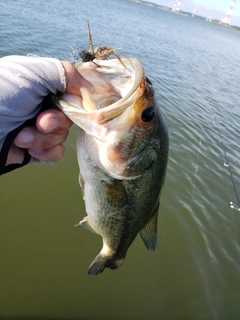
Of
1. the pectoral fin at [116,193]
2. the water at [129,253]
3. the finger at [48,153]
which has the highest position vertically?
the finger at [48,153]

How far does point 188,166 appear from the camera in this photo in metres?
6.67

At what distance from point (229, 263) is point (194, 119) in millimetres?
5450

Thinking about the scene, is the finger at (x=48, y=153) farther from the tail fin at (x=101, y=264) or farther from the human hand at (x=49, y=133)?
the tail fin at (x=101, y=264)

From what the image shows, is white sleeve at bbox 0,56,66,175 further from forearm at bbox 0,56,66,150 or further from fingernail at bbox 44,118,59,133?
fingernail at bbox 44,118,59,133

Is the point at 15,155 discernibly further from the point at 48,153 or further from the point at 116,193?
the point at 116,193

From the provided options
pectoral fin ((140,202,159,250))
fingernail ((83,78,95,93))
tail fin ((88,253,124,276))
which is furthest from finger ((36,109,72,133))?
tail fin ((88,253,124,276))

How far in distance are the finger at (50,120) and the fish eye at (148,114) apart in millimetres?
451

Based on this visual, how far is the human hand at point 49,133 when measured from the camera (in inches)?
56.5

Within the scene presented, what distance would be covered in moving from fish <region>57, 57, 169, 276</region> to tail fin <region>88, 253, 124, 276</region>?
46cm

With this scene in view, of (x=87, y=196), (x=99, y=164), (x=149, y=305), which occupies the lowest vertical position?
(x=149, y=305)

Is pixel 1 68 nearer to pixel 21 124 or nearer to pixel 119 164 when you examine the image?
pixel 21 124

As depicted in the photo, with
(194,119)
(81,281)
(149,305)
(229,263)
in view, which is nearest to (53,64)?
(81,281)

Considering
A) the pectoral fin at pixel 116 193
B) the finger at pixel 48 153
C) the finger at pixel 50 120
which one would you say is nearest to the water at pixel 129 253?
the pectoral fin at pixel 116 193

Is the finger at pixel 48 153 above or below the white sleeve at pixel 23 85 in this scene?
below
